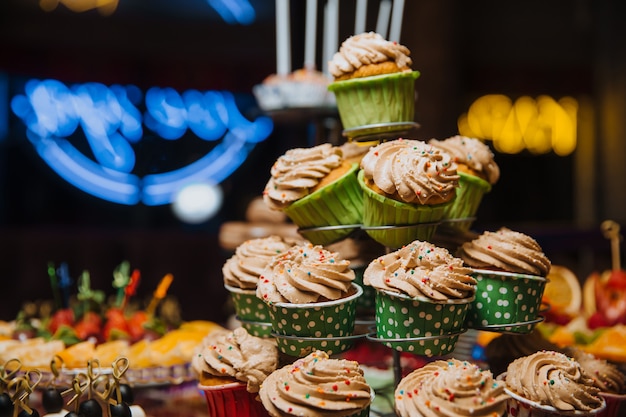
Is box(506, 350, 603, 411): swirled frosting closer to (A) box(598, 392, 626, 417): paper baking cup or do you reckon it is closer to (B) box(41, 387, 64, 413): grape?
(A) box(598, 392, 626, 417): paper baking cup

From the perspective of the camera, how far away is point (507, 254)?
8.36ft

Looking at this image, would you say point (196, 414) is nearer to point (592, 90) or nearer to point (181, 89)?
point (181, 89)

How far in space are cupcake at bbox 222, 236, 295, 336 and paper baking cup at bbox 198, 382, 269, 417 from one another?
11.9 inches

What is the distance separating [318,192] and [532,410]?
0.94 m

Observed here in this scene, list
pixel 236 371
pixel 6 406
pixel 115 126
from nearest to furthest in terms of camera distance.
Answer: pixel 6 406, pixel 236 371, pixel 115 126

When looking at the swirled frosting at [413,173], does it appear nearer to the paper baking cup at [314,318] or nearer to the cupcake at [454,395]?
the paper baking cup at [314,318]

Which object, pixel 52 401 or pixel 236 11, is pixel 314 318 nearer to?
pixel 52 401

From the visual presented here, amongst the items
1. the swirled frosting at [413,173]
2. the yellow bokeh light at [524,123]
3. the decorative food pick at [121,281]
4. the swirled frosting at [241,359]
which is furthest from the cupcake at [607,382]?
the yellow bokeh light at [524,123]

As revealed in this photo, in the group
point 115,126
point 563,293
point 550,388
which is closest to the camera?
point 550,388

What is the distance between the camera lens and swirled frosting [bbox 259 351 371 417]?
83.7 inches

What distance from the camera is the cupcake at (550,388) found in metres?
2.25

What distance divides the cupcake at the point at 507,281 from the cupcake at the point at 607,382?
0.23 m

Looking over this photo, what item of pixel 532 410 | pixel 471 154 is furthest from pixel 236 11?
pixel 532 410

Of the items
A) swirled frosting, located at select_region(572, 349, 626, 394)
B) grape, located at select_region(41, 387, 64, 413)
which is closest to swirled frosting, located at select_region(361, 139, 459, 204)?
swirled frosting, located at select_region(572, 349, 626, 394)
